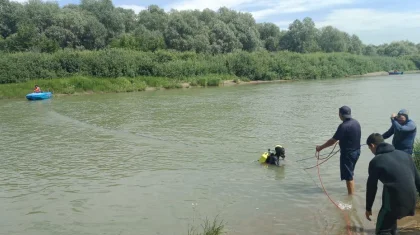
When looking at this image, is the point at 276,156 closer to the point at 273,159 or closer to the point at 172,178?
the point at 273,159

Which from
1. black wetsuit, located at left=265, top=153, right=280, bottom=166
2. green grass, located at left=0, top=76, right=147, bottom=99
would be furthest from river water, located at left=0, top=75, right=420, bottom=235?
green grass, located at left=0, top=76, right=147, bottom=99

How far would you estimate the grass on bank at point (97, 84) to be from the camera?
4481cm

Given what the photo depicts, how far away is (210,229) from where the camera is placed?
24.0 ft

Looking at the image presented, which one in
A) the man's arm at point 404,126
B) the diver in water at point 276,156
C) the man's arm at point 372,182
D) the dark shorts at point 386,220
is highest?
the man's arm at point 404,126

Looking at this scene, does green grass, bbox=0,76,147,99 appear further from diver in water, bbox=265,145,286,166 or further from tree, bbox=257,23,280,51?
tree, bbox=257,23,280,51

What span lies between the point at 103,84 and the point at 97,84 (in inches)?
28.8

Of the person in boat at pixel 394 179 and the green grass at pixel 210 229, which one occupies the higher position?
the person in boat at pixel 394 179

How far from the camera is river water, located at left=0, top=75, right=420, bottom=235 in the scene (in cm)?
840

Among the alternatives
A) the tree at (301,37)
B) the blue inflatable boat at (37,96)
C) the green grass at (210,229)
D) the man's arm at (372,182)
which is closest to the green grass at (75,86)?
the blue inflatable boat at (37,96)

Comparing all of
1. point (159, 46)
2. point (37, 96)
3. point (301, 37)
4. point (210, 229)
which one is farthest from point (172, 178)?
point (301, 37)

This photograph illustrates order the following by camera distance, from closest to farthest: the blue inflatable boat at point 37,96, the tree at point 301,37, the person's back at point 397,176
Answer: the person's back at point 397,176 → the blue inflatable boat at point 37,96 → the tree at point 301,37

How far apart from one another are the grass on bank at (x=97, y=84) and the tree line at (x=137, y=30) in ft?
37.1

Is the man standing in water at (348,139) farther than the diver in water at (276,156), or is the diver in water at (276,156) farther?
the diver in water at (276,156)

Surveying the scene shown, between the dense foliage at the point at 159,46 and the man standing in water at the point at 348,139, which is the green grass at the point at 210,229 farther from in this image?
the dense foliage at the point at 159,46
